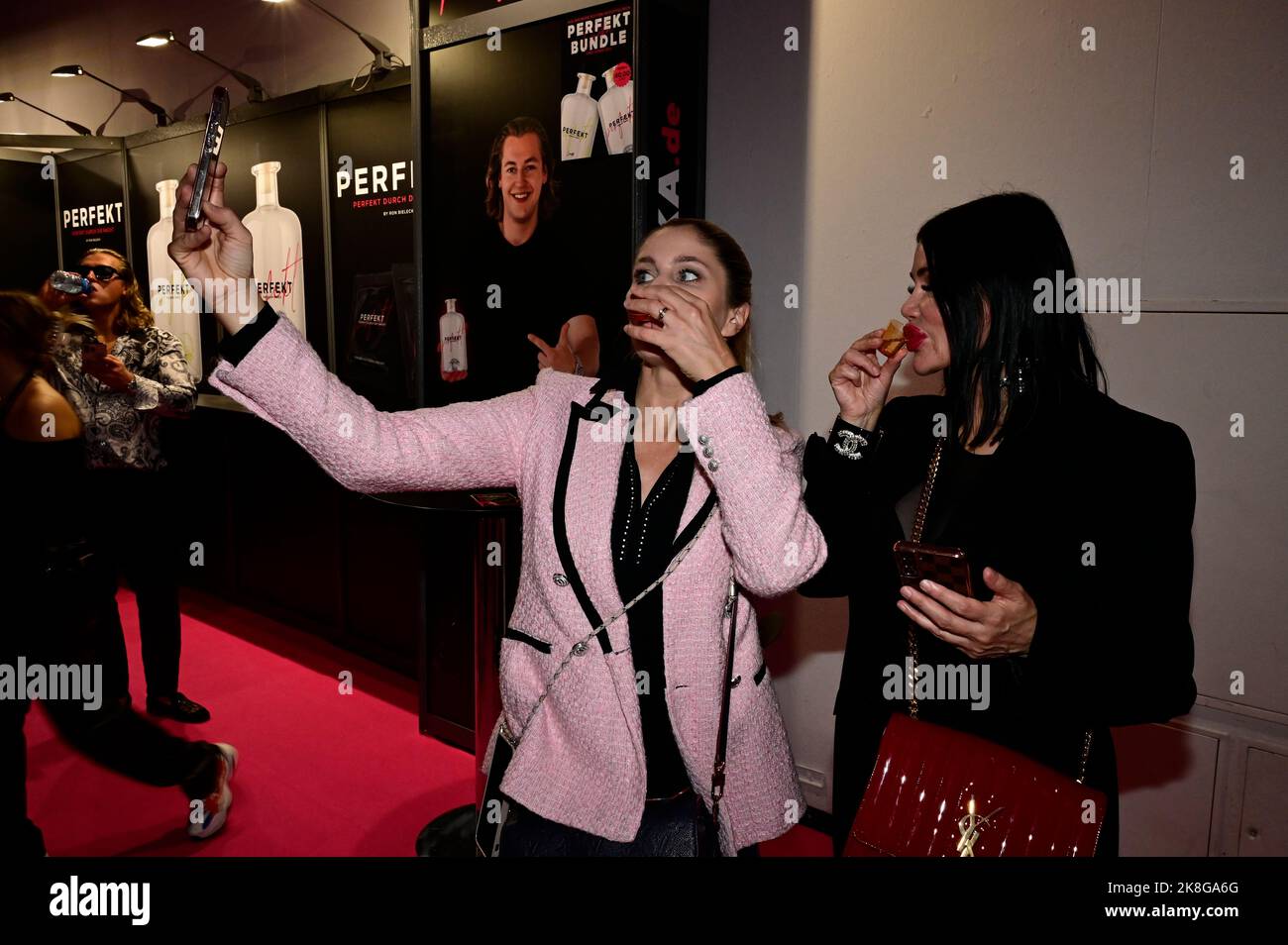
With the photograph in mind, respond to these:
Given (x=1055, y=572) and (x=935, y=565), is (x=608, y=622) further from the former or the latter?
(x=1055, y=572)

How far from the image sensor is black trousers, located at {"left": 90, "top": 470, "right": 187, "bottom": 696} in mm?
3389

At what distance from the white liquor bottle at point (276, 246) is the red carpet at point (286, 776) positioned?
65.8 inches

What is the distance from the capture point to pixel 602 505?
1362 millimetres

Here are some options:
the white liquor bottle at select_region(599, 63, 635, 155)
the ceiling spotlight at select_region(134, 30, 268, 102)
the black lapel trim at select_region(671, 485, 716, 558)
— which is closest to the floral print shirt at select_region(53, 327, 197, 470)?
the ceiling spotlight at select_region(134, 30, 268, 102)

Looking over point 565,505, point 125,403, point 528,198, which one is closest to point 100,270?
point 125,403

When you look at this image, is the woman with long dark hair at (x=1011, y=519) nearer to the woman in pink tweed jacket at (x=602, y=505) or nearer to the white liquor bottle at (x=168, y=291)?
the woman in pink tweed jacket at (x=602, y=505)

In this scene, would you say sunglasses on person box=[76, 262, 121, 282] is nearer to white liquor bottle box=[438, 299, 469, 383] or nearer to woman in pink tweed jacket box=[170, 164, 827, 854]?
white liquor bottle box=[438, 299, 469, 383]

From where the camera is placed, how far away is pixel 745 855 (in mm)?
1453

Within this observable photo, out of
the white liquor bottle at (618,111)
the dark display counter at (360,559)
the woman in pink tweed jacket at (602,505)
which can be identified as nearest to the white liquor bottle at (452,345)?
the dark display counter at (360,559)

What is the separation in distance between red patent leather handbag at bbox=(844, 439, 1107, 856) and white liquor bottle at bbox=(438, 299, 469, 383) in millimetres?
2322

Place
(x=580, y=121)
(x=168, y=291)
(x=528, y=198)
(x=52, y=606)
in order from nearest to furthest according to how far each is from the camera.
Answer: (x=52, y=606) → (x=580, y=121) → (x=528, y=198) → (x=168, y=291)

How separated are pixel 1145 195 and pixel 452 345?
7.41ft
